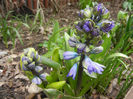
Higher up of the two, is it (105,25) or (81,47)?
(105,25)

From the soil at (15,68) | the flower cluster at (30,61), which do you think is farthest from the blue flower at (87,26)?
the soil at (15,68)

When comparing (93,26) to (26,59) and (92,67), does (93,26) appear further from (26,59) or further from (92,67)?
(26,59)

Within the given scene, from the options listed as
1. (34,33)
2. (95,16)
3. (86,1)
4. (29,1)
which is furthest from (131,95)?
(29,1)

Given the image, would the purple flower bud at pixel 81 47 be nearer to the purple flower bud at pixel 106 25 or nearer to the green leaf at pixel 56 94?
the purple flower bud at pixel 106 25

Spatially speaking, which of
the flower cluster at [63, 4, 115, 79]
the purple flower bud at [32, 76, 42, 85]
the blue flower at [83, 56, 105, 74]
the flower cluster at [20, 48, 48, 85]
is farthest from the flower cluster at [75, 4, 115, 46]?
the purple flower bud at [32, 76, 42, 85]

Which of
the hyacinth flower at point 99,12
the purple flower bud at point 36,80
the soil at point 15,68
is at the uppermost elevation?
the hyacinth flower at point 99,12

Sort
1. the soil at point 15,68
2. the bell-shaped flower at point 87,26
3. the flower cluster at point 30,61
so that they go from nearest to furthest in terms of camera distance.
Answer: the bell-shaped flower at point 87,26 < the flower cluster at point 30,61 < the soil at point 15,68

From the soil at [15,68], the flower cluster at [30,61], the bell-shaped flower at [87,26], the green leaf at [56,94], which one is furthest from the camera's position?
the soil at [15,68]

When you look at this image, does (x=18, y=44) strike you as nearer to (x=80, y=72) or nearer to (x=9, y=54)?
(x=9, y=54)

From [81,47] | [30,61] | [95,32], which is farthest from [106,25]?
[30,61]

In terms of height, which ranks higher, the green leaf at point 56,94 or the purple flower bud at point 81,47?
the purple flower bud at point 81,47

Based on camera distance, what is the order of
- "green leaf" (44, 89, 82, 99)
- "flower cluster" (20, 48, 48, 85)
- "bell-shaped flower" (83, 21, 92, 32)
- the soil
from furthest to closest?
the soil → "green leaf" (44, 89, 82, 99) → "flower cluster" (20, 48, 48, 85) → "bell-shaped flower" (83, 21, 92, 32)

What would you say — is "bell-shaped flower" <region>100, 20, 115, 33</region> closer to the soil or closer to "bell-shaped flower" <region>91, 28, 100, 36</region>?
"bell-shaped flower" <region>91, 28, 100, 36</region>
